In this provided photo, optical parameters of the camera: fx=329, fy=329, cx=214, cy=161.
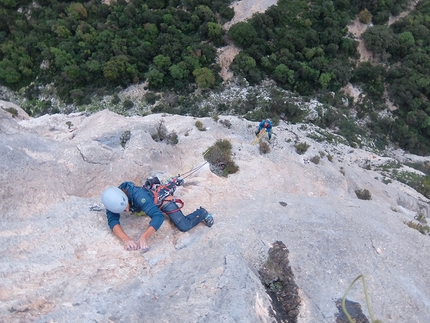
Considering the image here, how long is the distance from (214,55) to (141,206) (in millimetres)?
30672

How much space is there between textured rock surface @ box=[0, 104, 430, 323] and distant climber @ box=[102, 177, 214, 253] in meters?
0.30

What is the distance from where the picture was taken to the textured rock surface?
6.42 metres

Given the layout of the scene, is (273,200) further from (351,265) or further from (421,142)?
(421,142)

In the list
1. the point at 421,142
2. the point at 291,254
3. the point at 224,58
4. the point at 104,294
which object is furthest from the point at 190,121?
the point at 421,142

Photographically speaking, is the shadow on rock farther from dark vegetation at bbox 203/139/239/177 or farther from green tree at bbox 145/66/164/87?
green tree at bbox 145/66/164/87

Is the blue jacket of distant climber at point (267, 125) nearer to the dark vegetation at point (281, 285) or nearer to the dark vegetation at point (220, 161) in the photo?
the dark vegetation at point (220, 161)

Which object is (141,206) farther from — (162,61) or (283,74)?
(283,74)

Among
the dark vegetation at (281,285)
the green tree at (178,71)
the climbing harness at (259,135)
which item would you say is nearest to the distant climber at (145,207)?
the dark vegetation at (281,285)

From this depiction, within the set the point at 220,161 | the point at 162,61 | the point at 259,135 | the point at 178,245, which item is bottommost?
the point at 162,61

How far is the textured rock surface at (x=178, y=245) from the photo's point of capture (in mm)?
6422

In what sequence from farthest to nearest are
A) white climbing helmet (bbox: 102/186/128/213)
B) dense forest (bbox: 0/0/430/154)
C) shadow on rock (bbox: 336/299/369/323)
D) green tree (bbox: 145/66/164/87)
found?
1. dense forest (bbox: 0/0/430/154)
2. green tree (bbox: 145/66/164/87)
3. white climbing helmet (bbox: 102/186/128/213)
4. shadow on rock (bbox: 336/299/369/323)

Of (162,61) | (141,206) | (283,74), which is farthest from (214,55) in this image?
(141,206)

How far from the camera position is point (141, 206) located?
8.23 meters

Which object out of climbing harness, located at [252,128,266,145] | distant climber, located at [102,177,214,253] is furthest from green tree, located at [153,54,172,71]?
distant climber, located at [102,177,214,253]
